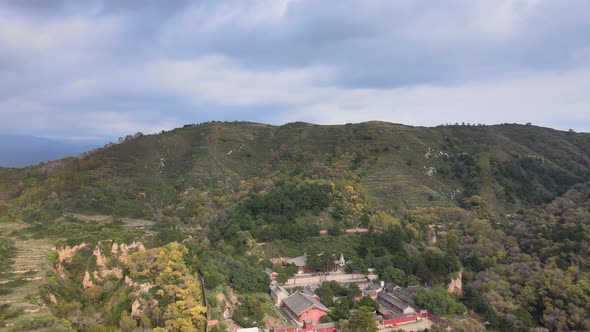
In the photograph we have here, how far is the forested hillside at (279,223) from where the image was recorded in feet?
84.2

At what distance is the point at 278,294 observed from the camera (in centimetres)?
3033

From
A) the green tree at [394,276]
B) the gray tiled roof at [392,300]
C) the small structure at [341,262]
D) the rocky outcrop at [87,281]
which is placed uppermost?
the rocky outcrop at [87,281]

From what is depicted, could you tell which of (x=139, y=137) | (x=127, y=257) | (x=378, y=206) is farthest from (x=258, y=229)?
(x=139, y=137)

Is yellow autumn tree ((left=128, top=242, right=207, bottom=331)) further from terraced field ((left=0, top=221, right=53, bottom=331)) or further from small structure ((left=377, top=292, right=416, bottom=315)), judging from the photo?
small structure ((left=377, top=292, right=416, bottom=315))

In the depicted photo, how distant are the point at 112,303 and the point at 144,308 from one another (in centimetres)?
350

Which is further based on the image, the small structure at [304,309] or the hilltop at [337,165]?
the hilltop at [337,165]

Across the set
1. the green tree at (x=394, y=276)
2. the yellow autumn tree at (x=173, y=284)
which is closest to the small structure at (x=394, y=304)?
the green tree at (x=394, y=276)

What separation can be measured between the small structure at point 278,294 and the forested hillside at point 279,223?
3.17 ft

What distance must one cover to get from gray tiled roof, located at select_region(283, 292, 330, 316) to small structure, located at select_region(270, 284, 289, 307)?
74 centimetres

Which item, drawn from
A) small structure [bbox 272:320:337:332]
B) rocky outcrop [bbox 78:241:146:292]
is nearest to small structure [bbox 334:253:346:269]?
small structure [bbox 272:320:337:332]

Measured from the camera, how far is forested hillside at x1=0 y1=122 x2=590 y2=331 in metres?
25.7

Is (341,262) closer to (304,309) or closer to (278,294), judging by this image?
(278,294)

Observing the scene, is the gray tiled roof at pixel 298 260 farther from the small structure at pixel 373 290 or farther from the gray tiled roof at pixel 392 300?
the gray tiled roof at pixel 392 300

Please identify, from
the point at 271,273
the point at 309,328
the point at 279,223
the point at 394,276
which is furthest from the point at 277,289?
the point at 279,223
